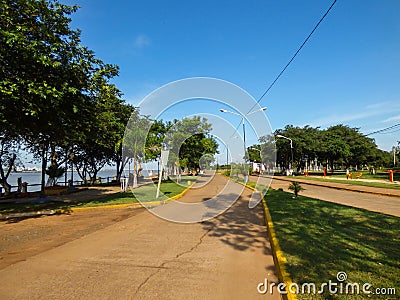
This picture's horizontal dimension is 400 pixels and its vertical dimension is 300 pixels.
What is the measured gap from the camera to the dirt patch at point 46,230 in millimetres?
5746

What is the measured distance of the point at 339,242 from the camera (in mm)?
5340

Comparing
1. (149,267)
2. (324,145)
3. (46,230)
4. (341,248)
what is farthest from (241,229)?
(324,145)

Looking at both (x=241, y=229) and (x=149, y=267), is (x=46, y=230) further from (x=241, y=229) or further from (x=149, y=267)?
(x=241, y=229)

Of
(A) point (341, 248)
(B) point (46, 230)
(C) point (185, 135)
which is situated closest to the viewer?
(A) point (341, 248)

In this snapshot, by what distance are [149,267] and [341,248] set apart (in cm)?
353

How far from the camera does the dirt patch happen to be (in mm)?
5746

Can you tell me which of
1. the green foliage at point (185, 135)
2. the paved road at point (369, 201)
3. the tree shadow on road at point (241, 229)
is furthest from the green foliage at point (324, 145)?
the tree shadow on road at point (241, 229)

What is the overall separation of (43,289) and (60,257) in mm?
1527

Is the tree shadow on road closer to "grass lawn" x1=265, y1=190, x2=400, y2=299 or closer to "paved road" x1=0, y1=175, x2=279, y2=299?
"paved road" x1=0, y1=175, x2=279, y2=299

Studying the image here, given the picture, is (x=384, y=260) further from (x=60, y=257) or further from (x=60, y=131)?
(x=60, y=131)

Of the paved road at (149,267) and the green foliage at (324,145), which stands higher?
the green foliage at (324,145)

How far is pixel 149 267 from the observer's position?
4.62 m

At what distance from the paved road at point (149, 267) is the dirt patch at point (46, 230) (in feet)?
1.49

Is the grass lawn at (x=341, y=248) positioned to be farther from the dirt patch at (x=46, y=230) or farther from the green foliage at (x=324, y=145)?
the green foliage at (x=324, y=145)
